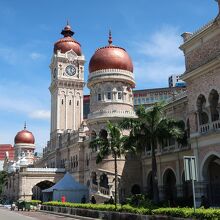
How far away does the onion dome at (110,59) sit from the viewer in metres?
40.6

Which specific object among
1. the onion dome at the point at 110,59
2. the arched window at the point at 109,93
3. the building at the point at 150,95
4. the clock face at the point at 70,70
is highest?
the building at the point at 150,95

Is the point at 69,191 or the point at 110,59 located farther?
the point at 110,59

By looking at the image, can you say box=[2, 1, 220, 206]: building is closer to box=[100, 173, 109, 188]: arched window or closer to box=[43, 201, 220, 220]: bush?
box=[100, 173, 109, 188]: arched window

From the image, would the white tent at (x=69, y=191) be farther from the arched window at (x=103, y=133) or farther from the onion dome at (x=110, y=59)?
the onion dome at (x=110, y=59)

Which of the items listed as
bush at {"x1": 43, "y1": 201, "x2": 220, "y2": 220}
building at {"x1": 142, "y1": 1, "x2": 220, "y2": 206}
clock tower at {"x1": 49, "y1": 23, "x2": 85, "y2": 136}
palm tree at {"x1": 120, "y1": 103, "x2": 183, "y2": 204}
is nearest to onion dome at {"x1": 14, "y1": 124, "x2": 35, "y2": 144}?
clock tower at {"x1": 49, "y1": 23, "x2": 85, "y2": 136}

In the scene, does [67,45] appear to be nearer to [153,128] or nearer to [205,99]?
[153,128]

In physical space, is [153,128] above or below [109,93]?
below

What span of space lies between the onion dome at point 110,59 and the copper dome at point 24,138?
48.6 meters

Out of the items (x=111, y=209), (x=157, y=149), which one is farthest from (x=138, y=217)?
(x=157, y=149)

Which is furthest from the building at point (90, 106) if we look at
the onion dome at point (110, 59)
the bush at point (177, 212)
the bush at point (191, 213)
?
the bush at point (191, 213)

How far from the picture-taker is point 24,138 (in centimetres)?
8600

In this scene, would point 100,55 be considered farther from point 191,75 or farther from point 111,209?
point 111,209

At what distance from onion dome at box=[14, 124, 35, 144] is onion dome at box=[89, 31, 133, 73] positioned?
159ft

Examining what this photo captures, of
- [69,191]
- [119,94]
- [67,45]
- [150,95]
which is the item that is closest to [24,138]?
[67,45]
